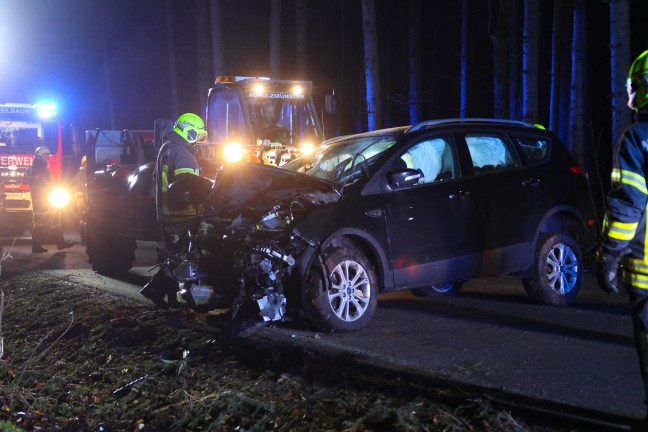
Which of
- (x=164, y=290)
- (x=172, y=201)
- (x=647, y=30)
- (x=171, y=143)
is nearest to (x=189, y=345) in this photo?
(x=164, y=290)

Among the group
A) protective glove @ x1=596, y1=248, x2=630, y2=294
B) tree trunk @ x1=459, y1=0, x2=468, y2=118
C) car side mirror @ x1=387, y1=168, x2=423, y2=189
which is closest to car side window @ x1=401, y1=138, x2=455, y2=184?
car side mirror @ x1=387, y1=168, x2=423, y2=189

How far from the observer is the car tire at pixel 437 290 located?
26.8 feet

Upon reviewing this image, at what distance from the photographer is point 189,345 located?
19.7 feet

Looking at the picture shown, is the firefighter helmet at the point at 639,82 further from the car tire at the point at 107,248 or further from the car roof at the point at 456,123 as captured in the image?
the car tire at the point at 107,248

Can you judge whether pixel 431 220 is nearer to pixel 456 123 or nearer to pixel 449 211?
pixel 449 211

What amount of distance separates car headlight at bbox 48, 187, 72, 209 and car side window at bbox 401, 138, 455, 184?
33.9ft

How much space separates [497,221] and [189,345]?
3.30 meters

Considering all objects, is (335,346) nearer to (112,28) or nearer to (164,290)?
(164,290)

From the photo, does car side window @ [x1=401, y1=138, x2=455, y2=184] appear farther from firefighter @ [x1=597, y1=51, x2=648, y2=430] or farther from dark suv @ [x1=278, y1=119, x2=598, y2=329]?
firefighter @ [x1=597, y1=51, x2=648, y2=430]

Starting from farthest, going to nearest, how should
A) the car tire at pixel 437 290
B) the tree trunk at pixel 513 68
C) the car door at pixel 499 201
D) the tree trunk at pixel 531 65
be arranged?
1. the tree trunk at pixel 513 68
2. the tree trunk at pixel 531 65
3. the car tire at pixel 437 290
4. the car door at pixel 499 201

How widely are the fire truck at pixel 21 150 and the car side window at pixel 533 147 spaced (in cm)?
1469

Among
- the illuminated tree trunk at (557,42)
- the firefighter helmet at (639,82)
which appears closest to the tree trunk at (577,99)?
the illuminated tree trunk at (557,42)

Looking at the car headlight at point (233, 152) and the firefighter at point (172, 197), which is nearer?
the firefighter at point (172, 197)

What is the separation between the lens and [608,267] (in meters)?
3.56
